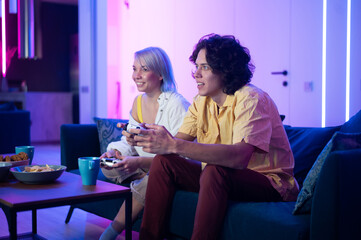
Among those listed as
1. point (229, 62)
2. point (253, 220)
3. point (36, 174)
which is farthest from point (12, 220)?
point (229, 62)

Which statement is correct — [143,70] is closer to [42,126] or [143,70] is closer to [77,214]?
[77,214]

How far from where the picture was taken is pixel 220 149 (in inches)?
63.4

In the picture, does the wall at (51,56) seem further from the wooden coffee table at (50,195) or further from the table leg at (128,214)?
the table leg at (128,214)

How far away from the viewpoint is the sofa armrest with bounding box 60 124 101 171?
268 cm

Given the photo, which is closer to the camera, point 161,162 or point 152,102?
point 161,162

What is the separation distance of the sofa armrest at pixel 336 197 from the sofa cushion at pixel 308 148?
70cm

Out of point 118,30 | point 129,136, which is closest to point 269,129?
point 129,136

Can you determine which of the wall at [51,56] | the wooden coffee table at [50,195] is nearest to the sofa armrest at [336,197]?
the wooden coffee table at [50,195]

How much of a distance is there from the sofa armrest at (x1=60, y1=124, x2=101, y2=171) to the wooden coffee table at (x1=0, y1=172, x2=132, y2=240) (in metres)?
0.92

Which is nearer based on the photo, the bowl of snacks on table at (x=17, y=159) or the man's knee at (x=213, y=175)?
A: the man's knee at (x=213, y=175)

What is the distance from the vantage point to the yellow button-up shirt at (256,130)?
5.49ft

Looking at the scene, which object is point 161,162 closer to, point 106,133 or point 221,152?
point 221,152

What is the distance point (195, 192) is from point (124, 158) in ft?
1.16

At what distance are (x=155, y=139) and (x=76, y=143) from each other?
1201mm
